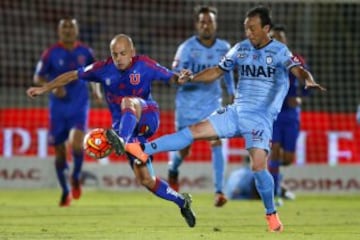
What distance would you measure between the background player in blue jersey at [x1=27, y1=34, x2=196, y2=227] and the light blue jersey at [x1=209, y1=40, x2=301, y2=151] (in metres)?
0.67

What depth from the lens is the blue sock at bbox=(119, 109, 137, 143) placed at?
9.55 m

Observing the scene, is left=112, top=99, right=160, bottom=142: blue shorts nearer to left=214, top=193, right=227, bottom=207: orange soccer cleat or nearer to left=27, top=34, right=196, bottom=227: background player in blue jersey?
left=27, top=34, right=196, bottom=227: background player in blue jersey

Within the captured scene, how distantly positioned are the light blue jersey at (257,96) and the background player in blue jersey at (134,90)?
26.3 inches

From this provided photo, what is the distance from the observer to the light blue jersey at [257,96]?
32.7 ft

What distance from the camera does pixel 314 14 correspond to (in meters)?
22.3

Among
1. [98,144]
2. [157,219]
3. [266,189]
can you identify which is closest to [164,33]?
[157,219]

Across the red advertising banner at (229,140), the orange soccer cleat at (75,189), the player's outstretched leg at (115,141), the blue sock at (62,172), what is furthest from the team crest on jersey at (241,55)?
the red advertising banner at (229,140)

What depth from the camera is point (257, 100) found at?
10.0 m

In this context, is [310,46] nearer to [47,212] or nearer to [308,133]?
[308,133]

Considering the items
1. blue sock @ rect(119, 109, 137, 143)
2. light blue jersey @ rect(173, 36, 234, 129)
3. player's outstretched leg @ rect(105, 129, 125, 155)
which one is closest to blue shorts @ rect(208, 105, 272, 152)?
blue sock @ rect(119, 109, 137, 143)

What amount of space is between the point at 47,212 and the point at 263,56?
3745mm

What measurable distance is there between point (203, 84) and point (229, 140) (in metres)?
4.11

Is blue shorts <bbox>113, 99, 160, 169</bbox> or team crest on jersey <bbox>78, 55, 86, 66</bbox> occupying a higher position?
team crest on jersey <bbox>78, 55, 86, 66</bbox>

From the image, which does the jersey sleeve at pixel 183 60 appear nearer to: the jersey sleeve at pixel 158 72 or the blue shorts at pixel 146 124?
the jersey sleeve at pixel 158 72
